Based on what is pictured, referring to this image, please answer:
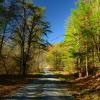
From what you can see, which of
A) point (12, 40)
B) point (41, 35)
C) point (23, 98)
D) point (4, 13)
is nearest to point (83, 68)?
point (41, 35)

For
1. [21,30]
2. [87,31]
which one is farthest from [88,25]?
[21,30]

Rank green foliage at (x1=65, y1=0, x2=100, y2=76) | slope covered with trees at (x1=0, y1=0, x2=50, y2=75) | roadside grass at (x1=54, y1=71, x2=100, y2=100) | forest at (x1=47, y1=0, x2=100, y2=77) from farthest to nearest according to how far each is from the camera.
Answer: slope covered with trees at (x1=0, y1=0, x2=50, y2=75) → forest at (x1=47, y1=0, x2=100, y2=77) → green foliage at (x1=65, y1=0, x2=100, y2=76) → roadside grass at (x1=54, y1=71, x2=100, y2=100)

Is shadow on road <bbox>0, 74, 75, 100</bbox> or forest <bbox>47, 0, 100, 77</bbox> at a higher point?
forest <bbox>47, 0, 100, 77</bbox>

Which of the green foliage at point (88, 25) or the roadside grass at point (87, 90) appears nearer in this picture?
the roadside grass at point (87, 90)

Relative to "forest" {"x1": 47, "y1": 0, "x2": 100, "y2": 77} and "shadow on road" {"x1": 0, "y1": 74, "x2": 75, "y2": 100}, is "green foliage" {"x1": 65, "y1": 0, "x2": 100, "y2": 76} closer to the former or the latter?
"forest" {"x1": 47, "y1": 0, "x2": 100, "y2": 77}

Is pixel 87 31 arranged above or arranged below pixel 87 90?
above

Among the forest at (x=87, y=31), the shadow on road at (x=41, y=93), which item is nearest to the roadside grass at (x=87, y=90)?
the shadow on road at (x=41, y=93)

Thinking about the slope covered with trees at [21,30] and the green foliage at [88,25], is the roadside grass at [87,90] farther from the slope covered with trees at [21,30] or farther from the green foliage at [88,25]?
the slope covered with trees at [21,30]

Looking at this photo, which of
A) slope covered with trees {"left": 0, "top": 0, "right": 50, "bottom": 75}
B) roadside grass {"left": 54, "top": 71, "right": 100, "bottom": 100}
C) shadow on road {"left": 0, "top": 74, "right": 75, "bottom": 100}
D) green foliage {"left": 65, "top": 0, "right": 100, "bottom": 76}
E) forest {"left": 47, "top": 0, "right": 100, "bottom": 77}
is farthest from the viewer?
slope covered with trees {"left": 0, "top": 0, "right": 50, "bottom": 75}

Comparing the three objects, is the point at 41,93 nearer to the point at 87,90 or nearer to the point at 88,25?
the point at 87,90

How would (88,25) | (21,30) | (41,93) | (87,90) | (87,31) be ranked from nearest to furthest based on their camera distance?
(41,93) < (87,90) < (87,31) < (88,25) < (21,30)

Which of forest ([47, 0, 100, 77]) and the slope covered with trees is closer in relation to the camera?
forest ([47, 0, 100, 77])

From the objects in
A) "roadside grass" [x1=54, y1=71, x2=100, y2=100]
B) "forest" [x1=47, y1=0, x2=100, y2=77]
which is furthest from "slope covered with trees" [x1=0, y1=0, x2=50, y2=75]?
"roadside grass" [x1=54, y1=71, x2=100, y2=100]

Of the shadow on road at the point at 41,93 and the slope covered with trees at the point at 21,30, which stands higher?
the slope covered with trees at the point at 21,30
